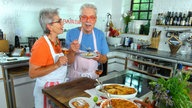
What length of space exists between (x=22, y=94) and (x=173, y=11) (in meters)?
2.69

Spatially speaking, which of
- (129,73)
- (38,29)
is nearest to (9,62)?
(38,29)

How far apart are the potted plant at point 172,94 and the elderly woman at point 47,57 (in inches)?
30.0

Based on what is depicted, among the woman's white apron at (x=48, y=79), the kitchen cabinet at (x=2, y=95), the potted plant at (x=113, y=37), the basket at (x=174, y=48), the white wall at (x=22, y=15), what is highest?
the white wall at (x=22, y=15)

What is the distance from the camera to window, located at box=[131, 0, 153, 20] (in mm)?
3186

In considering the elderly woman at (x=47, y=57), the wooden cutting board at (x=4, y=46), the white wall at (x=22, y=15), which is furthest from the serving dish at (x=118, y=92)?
the white wall at (x=22, y=15)

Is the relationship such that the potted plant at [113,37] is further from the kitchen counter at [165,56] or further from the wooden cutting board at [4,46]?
the wooden cutting board at [4,46]

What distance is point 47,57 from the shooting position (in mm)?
1207

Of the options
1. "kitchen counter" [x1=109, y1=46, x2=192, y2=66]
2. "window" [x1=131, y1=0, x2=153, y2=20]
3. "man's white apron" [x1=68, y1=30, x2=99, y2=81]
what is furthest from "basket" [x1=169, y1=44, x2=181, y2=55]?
"man's white apron" [x1=68, y1=30, x2=99, y2=81]

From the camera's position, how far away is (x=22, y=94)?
1942 millimetres

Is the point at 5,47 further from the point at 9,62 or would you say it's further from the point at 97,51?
the point at 97,51

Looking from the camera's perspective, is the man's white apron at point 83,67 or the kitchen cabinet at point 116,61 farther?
the kitchen cabinet at point 116,61

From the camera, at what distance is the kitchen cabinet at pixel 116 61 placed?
9.55ft

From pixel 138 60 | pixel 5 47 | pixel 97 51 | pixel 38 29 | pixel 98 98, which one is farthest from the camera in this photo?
pixel 138 60

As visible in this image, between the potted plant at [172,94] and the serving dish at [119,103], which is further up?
the potted plant at [172,94]
